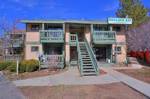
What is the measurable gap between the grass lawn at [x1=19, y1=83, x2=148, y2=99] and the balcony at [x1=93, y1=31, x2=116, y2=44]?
1512cm

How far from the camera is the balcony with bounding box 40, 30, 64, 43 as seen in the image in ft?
90.2

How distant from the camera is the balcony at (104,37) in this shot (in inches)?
1109

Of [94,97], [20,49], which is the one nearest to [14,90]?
[94,97]

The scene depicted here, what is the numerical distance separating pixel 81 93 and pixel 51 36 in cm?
1684

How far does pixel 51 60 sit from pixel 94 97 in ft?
46.3

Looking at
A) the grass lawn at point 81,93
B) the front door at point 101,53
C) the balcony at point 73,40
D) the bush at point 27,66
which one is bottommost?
the grass lawn at point 81,93

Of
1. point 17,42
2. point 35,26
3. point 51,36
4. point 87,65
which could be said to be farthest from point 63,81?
point 17,42

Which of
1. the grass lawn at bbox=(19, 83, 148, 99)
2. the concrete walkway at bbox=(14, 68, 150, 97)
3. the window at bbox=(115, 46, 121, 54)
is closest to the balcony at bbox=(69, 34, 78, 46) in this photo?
the window at bbox=(115, 46, 121, 54)

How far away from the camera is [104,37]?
93.0ft

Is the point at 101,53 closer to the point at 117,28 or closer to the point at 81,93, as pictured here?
the point at 117,28

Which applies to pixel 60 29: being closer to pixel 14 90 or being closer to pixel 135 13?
pixel 14 90

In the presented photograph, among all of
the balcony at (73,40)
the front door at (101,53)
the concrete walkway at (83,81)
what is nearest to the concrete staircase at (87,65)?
the concrete walkway at (83,81)

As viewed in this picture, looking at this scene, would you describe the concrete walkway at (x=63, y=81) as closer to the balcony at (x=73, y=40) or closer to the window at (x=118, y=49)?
the balcony at (x=73, y=40)

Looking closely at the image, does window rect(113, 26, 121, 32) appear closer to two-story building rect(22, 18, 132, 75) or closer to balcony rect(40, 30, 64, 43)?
two-story building rect(22, 18, 132, 75)
